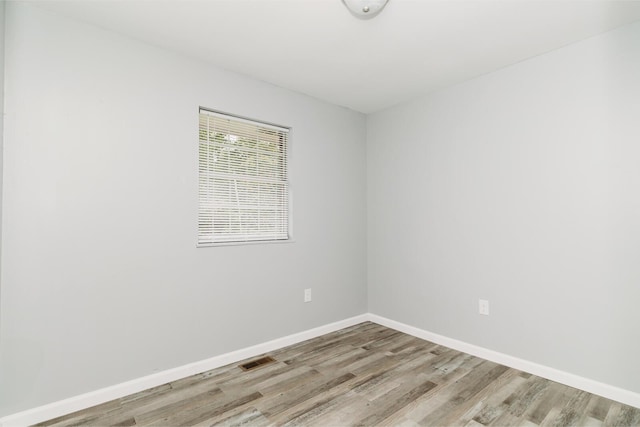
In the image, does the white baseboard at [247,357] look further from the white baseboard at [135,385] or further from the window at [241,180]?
the window at [241,180]

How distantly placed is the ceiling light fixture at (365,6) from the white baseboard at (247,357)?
2.64m

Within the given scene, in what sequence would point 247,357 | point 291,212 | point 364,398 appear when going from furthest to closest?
point 291,212, point 247,357, point 364,398

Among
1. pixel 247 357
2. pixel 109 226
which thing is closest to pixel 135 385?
pixel 247 357

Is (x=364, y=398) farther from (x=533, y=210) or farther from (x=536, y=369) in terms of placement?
(x=533, y=210)

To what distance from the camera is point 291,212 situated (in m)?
3.11

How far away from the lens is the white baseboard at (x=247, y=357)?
1890mm

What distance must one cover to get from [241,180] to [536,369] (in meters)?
2.80

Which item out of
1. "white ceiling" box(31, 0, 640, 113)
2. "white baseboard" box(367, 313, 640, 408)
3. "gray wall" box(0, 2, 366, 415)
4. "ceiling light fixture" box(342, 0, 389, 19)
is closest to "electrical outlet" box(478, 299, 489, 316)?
"white baseboard" box(367, 313, 640, 408)

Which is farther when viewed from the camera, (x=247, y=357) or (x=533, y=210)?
(x=247, y=357)

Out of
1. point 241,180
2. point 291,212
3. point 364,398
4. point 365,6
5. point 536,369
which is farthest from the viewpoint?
point 291,212

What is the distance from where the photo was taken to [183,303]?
95.3 inches

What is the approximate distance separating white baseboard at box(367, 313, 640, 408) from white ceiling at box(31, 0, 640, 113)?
237 centimetres

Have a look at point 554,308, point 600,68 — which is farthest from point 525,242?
point 600,68

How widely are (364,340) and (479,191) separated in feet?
5.78
